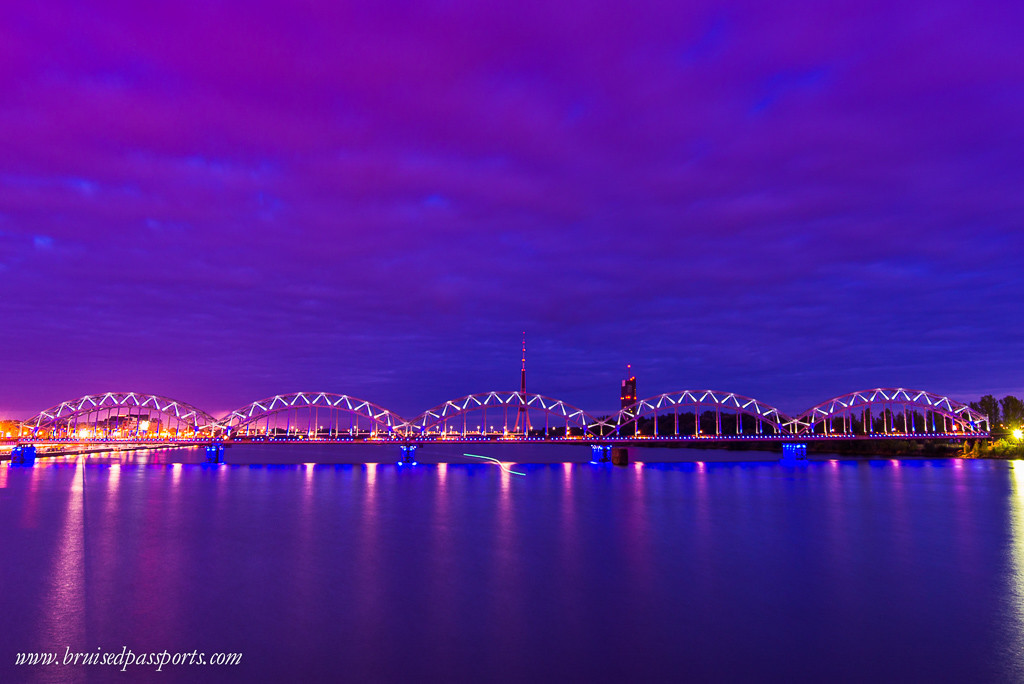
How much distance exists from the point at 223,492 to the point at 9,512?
16646 mm

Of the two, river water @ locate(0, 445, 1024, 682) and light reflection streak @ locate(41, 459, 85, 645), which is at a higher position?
light reflection streak @ locate(41, 459, 85, 645)

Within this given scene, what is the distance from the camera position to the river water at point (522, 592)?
1295 centimetres

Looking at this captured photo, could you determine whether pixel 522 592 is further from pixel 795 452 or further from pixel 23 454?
pixel 23 454

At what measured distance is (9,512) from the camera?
1505 inches

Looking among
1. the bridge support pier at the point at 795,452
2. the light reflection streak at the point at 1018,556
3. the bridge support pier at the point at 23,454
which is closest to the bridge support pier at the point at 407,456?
the bridge support pier at the point at 23,454

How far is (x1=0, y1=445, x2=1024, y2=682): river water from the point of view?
13.0 meters

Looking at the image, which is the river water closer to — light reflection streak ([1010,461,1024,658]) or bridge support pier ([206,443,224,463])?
light reflection streak ([1010,461,1024,658])

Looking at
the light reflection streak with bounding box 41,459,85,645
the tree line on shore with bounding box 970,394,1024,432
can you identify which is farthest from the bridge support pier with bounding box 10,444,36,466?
the tree line on shore with bounding box 970,394,1024,432

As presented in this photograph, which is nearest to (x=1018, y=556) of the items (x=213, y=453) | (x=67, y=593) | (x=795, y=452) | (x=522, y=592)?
(x=522, y=592)

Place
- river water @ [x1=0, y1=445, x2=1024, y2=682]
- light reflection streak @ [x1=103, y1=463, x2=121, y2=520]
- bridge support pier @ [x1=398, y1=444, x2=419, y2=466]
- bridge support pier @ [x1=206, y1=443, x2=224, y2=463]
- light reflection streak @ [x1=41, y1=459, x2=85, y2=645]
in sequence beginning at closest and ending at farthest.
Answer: river water @ [x1=0, y1=445, x2=1024, y2=682]
light reflection streak @ [x1=41, y1=459, x2=85, y2=645]
light reflection streak @ [x1=103, y1=463, x2=121, y2=520]
bridge support pier @ [x1=398, y1=444, x2=419, y2=466]
bridge support pier @ [x1=206, y1=443, x2=224, y2=463]

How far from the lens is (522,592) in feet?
62.2

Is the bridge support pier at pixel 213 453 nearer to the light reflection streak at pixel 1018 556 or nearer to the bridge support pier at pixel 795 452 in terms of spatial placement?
the bridge support pier at pixel 795 452

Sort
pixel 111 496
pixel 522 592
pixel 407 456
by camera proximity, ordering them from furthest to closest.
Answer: pixel 407 456, pixel 111 496, pixel 522 592

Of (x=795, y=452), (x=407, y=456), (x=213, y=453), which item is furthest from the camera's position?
(x=795, y=452)
